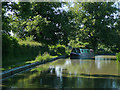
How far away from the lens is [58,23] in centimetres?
3953

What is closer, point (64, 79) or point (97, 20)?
point (64, 79)

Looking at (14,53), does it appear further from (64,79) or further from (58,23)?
(58,23)

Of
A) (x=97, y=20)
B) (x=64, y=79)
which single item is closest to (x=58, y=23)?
(x=97, y=20)

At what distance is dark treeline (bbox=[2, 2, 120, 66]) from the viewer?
1925 centimetres

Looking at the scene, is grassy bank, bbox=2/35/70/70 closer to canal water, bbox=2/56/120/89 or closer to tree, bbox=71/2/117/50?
canal water, bbox=2/56/120/89

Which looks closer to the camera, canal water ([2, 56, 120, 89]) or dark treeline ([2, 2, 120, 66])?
canal water ([2, 56, 120, 89])

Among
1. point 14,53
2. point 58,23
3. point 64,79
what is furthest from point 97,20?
point 64,79

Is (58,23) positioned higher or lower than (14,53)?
higher

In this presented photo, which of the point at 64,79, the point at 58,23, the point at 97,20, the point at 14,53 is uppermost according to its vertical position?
the point at 97,20

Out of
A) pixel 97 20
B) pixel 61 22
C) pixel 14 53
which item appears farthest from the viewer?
pixel 97 20

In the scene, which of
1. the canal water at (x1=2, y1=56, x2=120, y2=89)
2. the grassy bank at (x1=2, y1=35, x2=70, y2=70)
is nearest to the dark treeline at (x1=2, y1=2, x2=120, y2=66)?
the grassy bank at (x1=2, y1=35, x2=70, y2=70)

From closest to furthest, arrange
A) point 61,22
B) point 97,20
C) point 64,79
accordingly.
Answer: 1. point 64,79
2. point 61,22
3. point 97,20

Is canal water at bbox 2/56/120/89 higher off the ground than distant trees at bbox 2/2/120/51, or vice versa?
distant trees at bbox 2/2/120/51

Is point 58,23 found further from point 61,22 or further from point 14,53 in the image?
point 14,53
